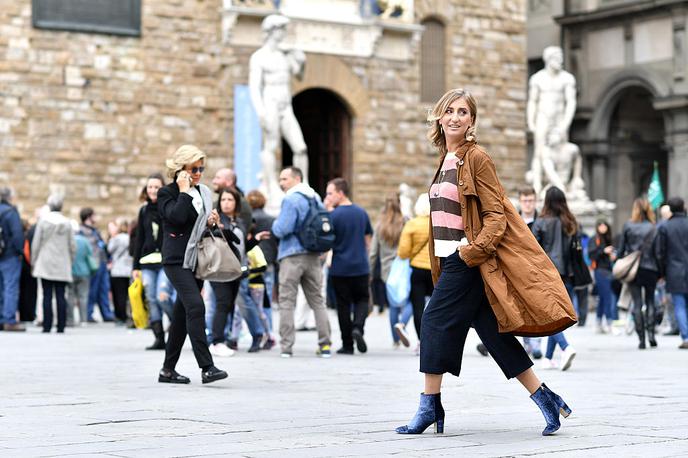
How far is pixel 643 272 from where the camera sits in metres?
15.2

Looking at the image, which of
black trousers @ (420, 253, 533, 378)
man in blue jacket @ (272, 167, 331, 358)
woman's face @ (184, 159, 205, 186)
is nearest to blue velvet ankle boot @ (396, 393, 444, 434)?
black trousers @ (420, 253, 533, 378)

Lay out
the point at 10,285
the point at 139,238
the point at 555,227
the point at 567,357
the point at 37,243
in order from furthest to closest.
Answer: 1. the point at 10,285
2. the point at 37,243
3. the point at 139,238
4. the point at 555,227
5. the point at 567,357

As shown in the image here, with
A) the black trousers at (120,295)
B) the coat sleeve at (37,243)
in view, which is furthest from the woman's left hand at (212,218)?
the black trousers at (120,295)

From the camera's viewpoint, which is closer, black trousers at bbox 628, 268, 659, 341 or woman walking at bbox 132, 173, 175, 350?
woman walking at bbox 132, 173, 175, 350

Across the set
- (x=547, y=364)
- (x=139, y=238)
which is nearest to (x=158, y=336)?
(x=139, y=238)

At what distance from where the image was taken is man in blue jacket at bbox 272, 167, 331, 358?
12875 millimetres

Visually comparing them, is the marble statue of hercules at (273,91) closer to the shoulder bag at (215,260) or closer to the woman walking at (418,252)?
the woman walking at (418,252)

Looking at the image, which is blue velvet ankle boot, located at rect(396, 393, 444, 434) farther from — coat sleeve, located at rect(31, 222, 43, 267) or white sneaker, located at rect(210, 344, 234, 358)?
coat sleeve, located at rect(31, 222, 43, 267)

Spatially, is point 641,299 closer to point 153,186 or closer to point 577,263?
point 577,263

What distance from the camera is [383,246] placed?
15094mm

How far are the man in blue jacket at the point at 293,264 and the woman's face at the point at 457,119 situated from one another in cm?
559

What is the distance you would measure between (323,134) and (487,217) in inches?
796

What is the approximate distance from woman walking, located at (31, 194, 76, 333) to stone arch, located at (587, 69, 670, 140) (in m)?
18.8

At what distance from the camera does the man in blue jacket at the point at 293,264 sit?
12.9 m
